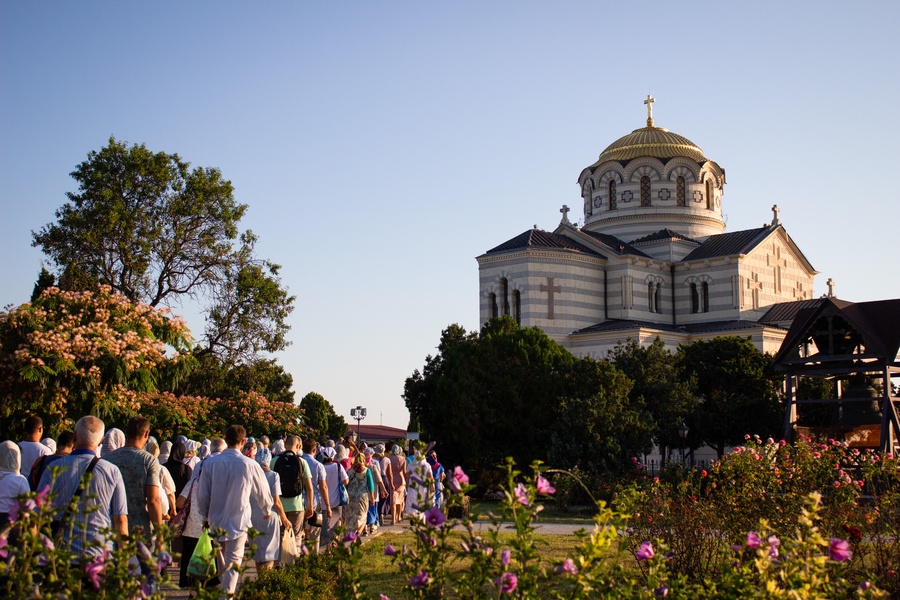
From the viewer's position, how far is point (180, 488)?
39.8 feet

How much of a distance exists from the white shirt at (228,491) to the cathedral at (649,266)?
34.5 m

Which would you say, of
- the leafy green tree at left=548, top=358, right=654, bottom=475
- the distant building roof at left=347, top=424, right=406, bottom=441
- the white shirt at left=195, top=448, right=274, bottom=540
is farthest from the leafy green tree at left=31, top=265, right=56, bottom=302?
the distant building roof at left=347, top=424, right=406, bottom=441

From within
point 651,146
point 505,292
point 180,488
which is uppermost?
point 651,146

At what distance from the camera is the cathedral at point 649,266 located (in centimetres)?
4456

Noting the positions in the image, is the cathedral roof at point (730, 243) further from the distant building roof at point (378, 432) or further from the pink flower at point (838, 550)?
the pink flower at point (838, 550)

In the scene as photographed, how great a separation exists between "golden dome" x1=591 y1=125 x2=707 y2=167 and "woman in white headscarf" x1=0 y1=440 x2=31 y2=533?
144 feet

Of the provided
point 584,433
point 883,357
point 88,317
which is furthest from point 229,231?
point 883,357

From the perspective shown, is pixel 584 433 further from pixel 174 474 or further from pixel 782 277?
pixel 782 277

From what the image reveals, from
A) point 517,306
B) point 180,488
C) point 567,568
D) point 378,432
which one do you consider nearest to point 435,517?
point 567,568

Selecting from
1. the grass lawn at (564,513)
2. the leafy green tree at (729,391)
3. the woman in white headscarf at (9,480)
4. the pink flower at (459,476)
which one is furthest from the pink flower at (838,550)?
the leafy green tree at (729,391)

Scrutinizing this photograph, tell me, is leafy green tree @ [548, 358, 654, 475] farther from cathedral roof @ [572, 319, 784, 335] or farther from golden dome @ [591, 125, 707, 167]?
golden dome @ [591, 125, 707, 167]

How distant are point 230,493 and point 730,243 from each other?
1641 inches

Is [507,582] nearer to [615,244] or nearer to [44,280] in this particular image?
[44,280]

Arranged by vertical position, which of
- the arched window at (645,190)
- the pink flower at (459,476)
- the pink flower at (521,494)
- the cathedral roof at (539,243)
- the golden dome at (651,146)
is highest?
the golden dome at (651,146)
